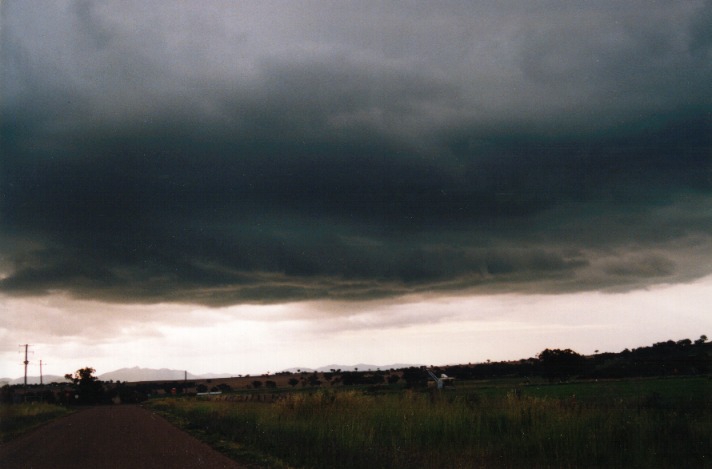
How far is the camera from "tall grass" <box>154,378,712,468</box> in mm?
17359

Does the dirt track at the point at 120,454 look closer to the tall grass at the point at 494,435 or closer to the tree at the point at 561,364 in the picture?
the tall grass at the point at 494,435

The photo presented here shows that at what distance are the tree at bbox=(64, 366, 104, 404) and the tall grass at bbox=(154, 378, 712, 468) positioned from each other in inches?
4914

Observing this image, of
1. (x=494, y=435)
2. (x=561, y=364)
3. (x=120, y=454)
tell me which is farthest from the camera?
(x=561, y=364)

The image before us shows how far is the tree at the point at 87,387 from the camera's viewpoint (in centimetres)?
13750

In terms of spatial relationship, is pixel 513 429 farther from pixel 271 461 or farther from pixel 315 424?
pixel 271 461

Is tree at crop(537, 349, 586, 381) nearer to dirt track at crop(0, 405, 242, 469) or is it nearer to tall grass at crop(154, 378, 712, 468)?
tall grass at crop(154, 378, 712, 468)

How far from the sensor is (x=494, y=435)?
22484 millimetres

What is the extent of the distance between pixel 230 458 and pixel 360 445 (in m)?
3.92

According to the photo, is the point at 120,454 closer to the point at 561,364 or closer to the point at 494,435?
the point at 494,435

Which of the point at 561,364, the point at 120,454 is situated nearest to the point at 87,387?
the point at 561,364

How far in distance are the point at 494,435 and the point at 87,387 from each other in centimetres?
13566

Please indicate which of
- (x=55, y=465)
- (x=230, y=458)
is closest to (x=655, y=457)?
(x=230, y=458)

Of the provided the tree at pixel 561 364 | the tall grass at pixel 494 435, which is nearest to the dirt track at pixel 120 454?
the tall grass at pixel 494 435

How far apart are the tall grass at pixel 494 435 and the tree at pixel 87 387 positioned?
409 feet
